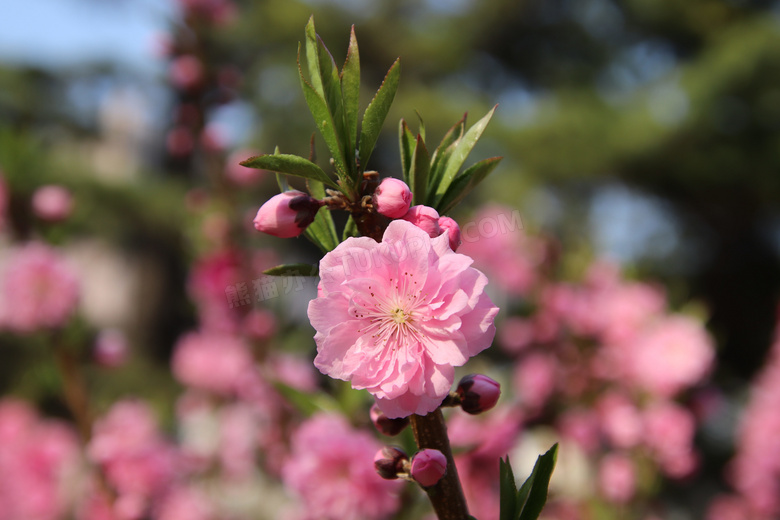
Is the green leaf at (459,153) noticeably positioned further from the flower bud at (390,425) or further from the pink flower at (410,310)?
the flower bud at (390,425)

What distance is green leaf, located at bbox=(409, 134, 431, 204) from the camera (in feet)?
1.94

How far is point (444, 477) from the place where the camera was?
0.58 m

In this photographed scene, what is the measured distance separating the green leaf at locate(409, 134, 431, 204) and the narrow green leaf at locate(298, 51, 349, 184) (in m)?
0.07

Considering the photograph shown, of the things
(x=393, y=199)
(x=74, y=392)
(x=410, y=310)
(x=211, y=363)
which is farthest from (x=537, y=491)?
(x=211, y=363)

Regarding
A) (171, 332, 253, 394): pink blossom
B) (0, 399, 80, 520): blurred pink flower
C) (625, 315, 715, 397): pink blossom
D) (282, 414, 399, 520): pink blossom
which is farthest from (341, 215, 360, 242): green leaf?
(0, 399, 80, 520): blurred pink flower

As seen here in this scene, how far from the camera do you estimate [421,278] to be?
0.57 m

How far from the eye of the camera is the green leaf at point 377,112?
0.59 metres

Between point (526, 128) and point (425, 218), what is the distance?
697 cm

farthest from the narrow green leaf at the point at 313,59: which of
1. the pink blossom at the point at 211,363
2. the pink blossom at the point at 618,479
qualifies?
the pink blossom at the point at 211,363

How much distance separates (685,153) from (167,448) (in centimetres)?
680

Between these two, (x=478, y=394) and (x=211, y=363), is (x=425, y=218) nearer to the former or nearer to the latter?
(x=478, y=394)

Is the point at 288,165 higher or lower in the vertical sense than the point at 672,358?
higher

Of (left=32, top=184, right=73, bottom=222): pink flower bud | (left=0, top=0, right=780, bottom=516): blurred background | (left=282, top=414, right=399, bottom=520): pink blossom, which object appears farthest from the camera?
(left=0, top=0, right=780, bottom=516): blurred background

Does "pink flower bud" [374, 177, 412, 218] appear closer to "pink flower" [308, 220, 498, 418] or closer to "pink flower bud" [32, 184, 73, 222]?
"pink flower" [308, 220, 498, 418]
